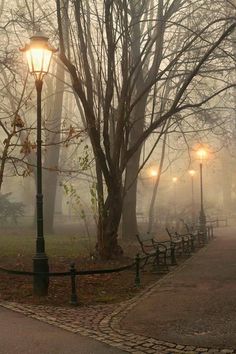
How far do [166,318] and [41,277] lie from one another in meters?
3.20

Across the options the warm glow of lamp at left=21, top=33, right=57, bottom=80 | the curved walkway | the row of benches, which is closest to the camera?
the curved walkway

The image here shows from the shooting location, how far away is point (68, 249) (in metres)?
20.1

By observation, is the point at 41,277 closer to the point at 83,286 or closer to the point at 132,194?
the point at 83,286

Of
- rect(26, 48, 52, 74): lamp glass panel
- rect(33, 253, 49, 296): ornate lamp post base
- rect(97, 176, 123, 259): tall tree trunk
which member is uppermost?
rect(26, 48, 52, 74): lamp glass panel

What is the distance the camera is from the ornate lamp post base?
A: 10672mm

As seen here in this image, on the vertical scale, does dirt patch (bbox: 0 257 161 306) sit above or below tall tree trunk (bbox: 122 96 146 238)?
below

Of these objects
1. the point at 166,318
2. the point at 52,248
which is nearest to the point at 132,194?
the point at 52,248

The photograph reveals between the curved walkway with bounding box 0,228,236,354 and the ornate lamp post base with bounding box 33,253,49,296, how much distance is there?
803 millimetres

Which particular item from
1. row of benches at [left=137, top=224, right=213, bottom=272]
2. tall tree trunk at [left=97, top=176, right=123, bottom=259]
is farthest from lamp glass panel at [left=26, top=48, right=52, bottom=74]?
tall tree trunk at [left=97, top=176, right=123, bottom=259]

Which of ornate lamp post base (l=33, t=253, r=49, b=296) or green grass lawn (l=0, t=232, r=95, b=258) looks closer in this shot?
ornate lamp post base (l=33, t=253, r=49, b=296)

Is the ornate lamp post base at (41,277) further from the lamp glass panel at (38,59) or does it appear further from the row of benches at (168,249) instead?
the lamp glass panel at (38,59)

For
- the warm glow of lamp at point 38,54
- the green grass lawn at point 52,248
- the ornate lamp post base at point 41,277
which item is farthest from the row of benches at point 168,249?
the warm glow of lamp at point 38,54

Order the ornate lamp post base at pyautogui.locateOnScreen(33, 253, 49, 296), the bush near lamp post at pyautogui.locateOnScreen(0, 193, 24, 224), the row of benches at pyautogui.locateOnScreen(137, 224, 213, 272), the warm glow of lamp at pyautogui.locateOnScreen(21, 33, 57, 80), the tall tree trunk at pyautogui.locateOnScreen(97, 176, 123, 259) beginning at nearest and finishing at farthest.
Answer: the ornate lamp post base at pyautogui.locateOnScreen(33, 253, 49, 296)
the warm glow of lamp at pyautogui.locateOnScreen(21, 33, 57, 80)
the row of benches at pyautogui.locateOnScreen(137, 224, 213, 272)
the tall tree trunk at pyautogui.locateOnScreen(97, 176, 123, 259)
the bush near lamp post at pyautogui.locateOnScreen(0, 193, 24, 224)

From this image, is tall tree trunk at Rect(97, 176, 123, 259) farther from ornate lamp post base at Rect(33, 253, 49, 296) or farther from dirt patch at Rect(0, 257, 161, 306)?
ornate lamp post base at Rect(33, 253, 49, 296)
